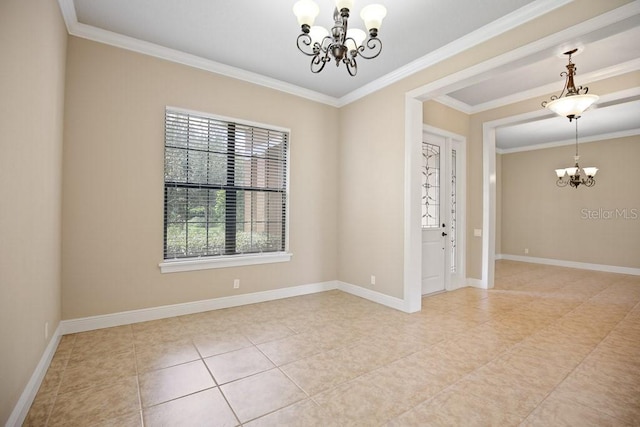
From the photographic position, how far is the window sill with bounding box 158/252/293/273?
3410mm

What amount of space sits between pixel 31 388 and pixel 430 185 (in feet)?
15.7

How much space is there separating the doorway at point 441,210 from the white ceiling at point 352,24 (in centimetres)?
92

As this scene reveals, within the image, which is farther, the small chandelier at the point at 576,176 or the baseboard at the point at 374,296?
the small chandelier at the point at 576,176

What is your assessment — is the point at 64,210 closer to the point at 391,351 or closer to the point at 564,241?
the point at 391,351

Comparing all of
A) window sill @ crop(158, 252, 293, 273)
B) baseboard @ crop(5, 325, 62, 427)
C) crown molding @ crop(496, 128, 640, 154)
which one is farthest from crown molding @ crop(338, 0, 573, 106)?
crown molding @ crop(496, 128, 640, 154)

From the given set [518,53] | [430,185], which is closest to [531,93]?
[430,185]

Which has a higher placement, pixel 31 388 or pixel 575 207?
pixel 575 207

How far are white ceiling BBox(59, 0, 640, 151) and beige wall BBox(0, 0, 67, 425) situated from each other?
2.18ft

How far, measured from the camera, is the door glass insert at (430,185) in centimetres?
458

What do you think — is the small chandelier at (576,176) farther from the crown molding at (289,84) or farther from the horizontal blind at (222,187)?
the horizontal blind at (222,187)

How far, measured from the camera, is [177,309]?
3.45 m

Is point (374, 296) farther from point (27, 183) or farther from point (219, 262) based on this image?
point (27, 183)

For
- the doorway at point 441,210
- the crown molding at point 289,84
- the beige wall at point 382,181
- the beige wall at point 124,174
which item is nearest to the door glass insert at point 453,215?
the doorway at point 441,210

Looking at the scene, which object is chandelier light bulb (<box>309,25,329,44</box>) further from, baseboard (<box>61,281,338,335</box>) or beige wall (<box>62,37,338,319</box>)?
baseboard (<box>61,281,338,335</box>)
